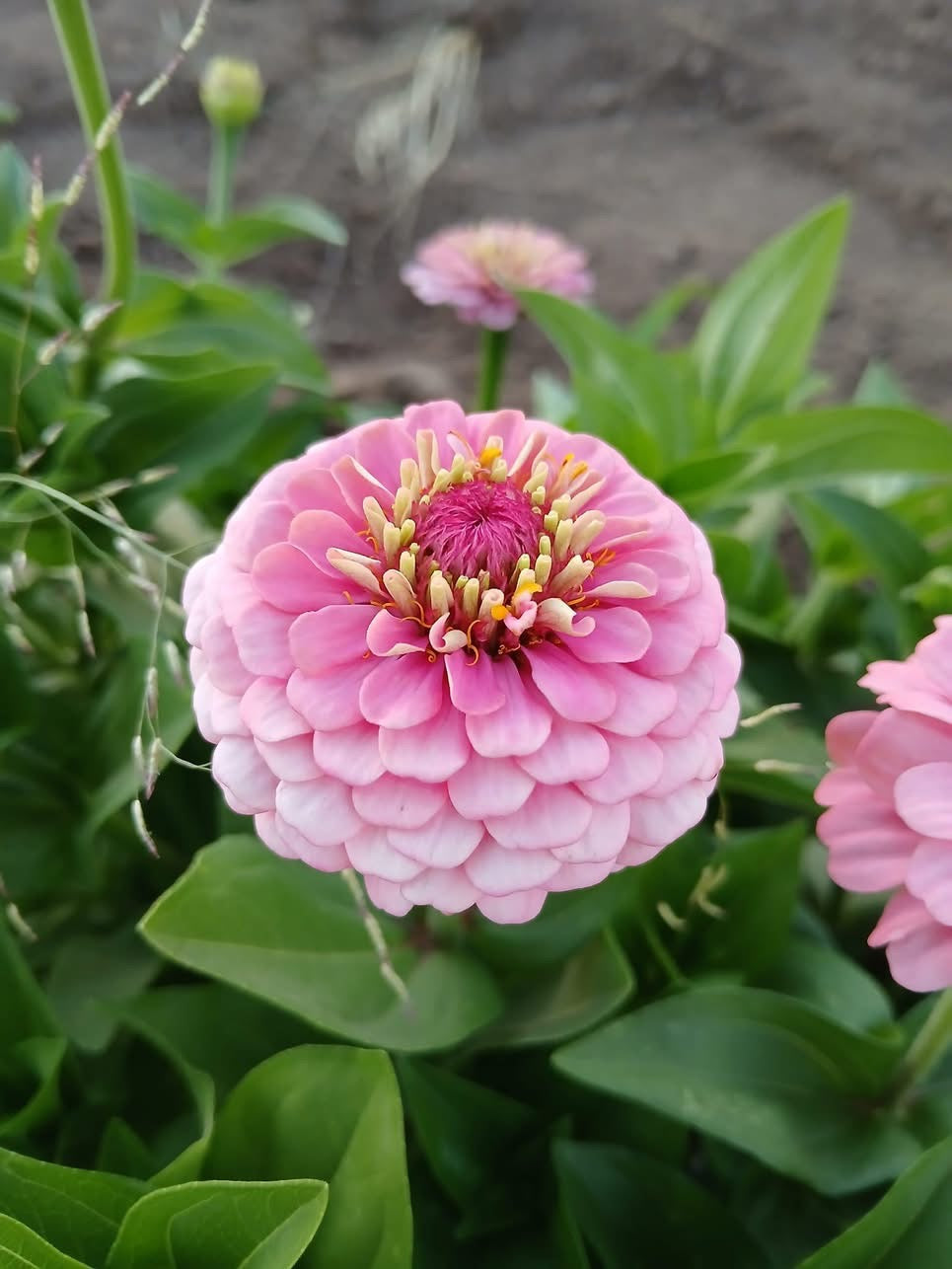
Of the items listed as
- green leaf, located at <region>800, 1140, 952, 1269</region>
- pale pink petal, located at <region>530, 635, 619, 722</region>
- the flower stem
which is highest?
pale pink petal, located at <region>530, 635, 619, 722</region>

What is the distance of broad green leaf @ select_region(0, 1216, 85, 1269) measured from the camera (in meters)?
0.34

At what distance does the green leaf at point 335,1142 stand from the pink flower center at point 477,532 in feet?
0.63

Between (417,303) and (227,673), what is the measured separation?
1.09 metres

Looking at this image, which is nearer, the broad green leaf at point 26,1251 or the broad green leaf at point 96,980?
the broad green leaf at point 26,1251

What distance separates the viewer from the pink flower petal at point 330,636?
12.1 inches

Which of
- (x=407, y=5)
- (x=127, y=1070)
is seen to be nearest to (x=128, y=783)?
(x=127, y=1070)

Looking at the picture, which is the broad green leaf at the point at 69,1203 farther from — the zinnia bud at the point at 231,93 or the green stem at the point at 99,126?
the zinnia bud at the point at 231,93

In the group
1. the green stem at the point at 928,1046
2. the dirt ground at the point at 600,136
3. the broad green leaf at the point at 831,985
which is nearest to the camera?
the green stem at the point at 928,1046

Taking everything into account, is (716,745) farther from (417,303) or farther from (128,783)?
(417,303)

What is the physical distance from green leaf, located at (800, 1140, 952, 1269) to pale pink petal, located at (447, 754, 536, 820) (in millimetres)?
209

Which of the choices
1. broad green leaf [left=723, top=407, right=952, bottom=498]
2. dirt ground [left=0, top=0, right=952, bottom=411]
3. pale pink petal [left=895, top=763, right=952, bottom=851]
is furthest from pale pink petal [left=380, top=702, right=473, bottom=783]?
dirt ground [left=0, top=0, right=952, bottom=411]

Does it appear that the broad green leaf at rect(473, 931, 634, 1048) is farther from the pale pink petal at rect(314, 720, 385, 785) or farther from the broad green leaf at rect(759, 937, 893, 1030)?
the pale pink petal at rect(314, 720, 385, 785)

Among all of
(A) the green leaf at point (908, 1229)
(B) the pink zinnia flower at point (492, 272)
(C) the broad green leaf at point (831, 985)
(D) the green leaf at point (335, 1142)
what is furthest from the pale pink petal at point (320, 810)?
(B) the pink zinnia flower at point (492, 272)

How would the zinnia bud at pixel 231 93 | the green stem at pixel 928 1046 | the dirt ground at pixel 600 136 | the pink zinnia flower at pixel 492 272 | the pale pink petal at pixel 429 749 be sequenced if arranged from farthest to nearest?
the dirt ground at pixel 600 136 < the zinnia bud at pixel 231 93 < the pink zinnia flower at pixel 492 272 < the green stem at pixel 928 1046 < the pale pink petal at pixel 429 749
